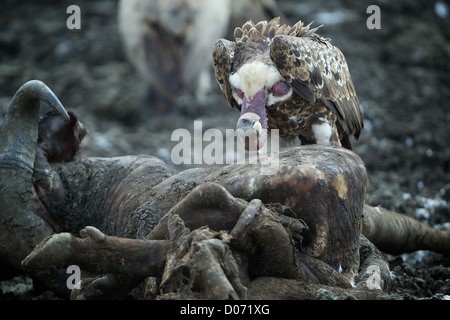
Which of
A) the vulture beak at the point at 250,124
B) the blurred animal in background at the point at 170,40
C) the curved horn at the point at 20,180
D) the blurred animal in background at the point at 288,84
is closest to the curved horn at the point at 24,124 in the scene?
the curved horn at the point at 20,180

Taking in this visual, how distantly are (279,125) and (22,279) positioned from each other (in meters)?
1.76

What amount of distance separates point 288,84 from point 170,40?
385 centimetres

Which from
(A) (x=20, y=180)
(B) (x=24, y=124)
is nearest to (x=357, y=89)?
(B) (x=24, y=124)

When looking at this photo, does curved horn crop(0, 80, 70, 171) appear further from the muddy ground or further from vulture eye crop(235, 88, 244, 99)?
vulture eye crop(235, 88, 244, 99)

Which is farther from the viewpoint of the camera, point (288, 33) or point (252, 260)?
point (288, 33)

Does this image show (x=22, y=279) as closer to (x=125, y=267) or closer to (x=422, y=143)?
(x=125, y=267)

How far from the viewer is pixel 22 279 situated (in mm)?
3309

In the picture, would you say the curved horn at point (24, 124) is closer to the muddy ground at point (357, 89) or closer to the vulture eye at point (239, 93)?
the muddy ground at point (357, 89)

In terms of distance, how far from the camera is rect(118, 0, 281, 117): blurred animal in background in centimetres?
666

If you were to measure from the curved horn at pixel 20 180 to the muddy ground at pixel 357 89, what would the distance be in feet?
1.50

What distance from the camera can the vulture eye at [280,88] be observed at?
10.7ft

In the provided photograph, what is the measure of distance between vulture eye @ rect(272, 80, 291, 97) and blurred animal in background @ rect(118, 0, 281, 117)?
3.67m

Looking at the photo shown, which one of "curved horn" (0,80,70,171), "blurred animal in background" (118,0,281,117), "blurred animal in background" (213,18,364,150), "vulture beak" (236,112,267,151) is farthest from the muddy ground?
"vulture beak" (236,112,267,151)
